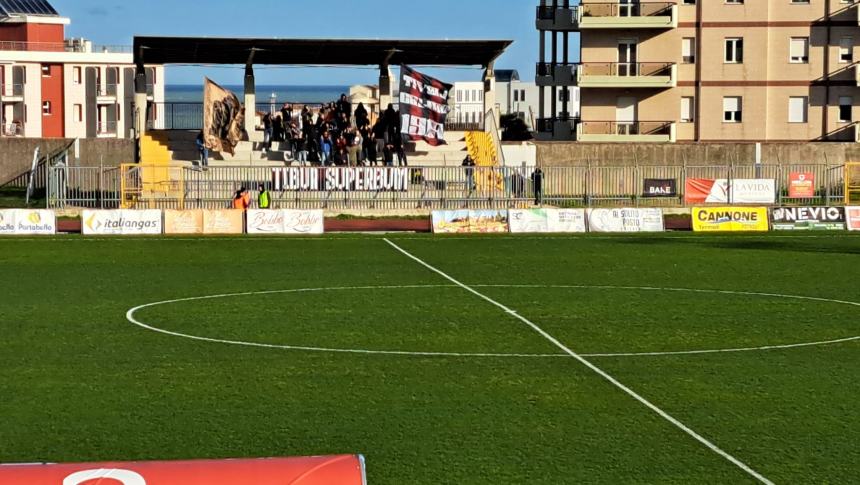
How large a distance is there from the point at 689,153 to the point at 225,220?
29144mm

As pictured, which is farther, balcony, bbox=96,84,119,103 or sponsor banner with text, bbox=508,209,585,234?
balcony, bbox=96,84,119,103

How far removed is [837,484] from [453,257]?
23836mm

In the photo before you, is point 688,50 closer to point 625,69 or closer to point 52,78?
point 625,69

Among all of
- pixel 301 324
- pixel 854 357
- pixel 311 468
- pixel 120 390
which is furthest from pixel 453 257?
pixel 311 468

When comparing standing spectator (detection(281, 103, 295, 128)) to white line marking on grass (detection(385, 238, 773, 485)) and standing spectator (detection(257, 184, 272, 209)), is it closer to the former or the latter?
standing spectator (detection(257, 184, 272, 209))

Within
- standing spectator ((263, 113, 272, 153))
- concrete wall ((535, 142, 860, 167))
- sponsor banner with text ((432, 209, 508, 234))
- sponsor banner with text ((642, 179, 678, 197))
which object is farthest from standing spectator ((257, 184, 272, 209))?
concrete wall ((535, 142, 860, 167))

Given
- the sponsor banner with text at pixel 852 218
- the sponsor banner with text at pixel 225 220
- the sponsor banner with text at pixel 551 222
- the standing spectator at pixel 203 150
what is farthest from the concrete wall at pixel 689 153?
the sponsor banner with text at pixel 225 220

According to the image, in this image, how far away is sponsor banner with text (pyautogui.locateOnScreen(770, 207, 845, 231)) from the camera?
46312 mm

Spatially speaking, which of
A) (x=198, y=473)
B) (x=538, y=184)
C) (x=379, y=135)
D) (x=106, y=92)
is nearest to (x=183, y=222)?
(x=538, y=184)

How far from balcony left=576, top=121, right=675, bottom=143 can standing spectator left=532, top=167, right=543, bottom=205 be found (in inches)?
1037

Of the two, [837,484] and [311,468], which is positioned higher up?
[311,468]

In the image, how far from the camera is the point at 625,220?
150ft

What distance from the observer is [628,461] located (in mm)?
14164

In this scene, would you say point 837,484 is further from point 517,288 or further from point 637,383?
point 517,288
